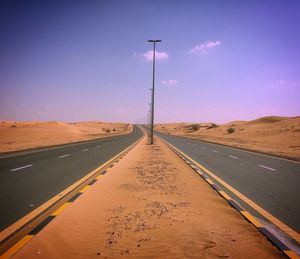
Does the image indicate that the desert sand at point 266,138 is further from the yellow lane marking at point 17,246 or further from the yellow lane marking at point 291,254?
the yellow lane marking at point 17,246

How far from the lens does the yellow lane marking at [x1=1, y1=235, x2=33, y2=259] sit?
3938 millimetres

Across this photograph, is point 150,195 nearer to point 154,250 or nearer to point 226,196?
point 226,196

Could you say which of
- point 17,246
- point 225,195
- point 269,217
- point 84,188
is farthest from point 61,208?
point 269,217

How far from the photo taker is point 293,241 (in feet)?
14.8

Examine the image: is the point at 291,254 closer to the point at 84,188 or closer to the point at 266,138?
the point at 84,188

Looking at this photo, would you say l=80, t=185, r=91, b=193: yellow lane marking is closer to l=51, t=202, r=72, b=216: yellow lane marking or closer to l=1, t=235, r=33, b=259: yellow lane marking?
l=51, t=202, r=72, b=216: yellow lane marking

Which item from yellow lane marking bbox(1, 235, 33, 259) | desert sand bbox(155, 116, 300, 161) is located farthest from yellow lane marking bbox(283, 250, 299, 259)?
desert sand bbox(155, 116, 300, 161)

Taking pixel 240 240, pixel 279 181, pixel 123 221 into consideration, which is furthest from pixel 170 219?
pixel 279 181

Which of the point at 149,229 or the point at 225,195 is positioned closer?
the point at 149,229

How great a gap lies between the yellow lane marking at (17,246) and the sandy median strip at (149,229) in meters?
0.10

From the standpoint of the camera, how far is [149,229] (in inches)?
195

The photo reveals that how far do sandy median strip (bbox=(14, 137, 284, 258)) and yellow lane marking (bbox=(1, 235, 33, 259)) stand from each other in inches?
3.8

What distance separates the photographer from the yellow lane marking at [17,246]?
3938mm

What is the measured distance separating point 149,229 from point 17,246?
206 cm
